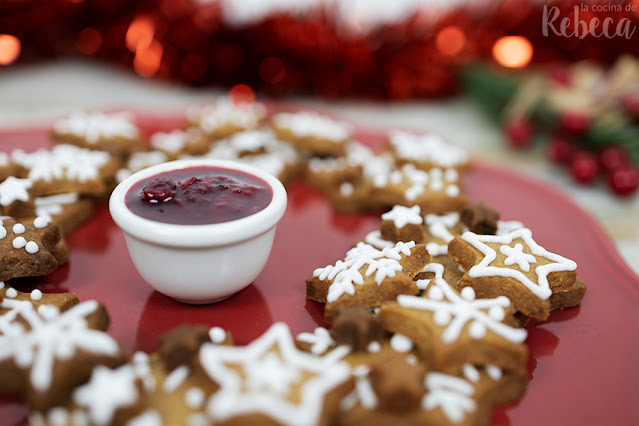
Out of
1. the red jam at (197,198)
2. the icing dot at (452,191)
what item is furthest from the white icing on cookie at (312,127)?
the red jam at (197,198)

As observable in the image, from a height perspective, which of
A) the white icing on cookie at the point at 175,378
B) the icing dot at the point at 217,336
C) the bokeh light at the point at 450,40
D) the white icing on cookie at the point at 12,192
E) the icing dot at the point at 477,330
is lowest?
the white icing on cookie at the point at 12,192

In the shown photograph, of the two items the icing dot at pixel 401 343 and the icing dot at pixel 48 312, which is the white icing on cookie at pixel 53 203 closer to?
the icing dot at pixel 48 312

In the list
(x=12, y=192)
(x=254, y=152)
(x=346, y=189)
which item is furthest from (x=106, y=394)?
(x=254, y=152)

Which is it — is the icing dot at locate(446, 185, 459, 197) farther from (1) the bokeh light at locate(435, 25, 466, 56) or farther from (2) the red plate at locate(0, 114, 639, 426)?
(1) the bokeh light at locate(435, 25, 466, 56)

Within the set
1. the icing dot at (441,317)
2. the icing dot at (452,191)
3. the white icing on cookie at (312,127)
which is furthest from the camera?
the white icing on cookie at (312,127)

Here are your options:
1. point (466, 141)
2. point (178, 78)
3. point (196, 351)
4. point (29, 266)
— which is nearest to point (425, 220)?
point (196, 351)

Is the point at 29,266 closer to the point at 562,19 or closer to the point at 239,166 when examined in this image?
the point at 239,166
